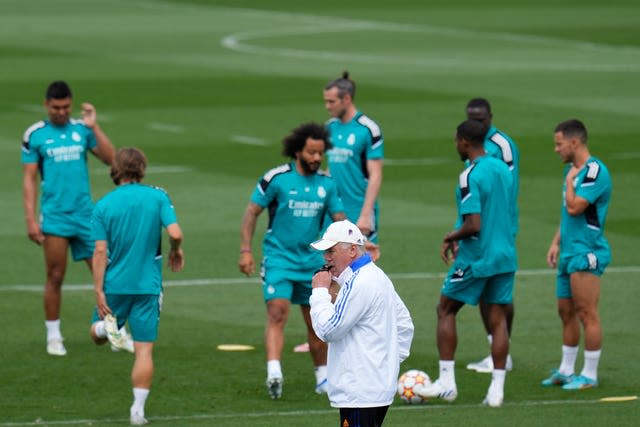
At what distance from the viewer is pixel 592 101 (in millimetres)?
34406

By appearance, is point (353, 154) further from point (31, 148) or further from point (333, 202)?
point (31, 148)

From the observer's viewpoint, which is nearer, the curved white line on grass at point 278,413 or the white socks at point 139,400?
the white socks at point 139,400

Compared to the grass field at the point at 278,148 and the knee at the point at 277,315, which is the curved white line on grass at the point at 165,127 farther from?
the knee at the point at 277,315

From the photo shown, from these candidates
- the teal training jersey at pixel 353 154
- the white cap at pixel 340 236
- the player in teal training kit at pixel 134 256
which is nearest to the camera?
the white cap at pixel 340 236

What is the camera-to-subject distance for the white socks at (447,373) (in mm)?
13352

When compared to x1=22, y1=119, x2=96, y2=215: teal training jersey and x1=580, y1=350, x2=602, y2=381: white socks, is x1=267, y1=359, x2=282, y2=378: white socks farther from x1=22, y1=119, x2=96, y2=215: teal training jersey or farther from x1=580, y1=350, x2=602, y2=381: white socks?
x1=22, y1=119, x2=96, y2=215: teal training jersey

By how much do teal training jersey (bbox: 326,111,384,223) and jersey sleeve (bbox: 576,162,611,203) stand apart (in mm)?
2833

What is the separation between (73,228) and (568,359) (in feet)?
A: 16.1

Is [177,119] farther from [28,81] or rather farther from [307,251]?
[307,251]

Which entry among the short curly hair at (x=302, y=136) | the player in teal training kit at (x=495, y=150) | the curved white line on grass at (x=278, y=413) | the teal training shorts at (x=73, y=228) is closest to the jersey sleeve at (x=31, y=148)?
the teal training shorts at (x=73, y=228)

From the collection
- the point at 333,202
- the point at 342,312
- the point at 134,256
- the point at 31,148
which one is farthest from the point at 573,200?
the point at 31,148

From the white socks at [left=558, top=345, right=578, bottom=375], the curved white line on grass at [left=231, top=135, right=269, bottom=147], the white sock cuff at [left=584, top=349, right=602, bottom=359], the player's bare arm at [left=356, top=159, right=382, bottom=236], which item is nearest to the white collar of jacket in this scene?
the white sock cuff at [left=584, top=349, right=602, bottom=359]

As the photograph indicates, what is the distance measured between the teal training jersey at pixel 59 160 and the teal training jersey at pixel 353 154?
8.20 feet

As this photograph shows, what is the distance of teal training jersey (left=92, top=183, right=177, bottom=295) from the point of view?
12508mm
